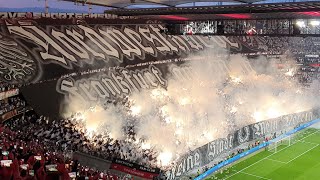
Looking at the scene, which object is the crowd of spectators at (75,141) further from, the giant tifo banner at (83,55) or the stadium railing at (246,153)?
the stadium railing at (246,153)

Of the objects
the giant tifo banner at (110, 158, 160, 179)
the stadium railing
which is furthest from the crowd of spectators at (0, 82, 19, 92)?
the stadium railing

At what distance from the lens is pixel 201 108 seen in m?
35.0

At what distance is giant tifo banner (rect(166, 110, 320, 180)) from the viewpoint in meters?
22.3

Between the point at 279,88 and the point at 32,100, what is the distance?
2790 cm

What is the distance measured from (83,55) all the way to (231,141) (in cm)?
1277

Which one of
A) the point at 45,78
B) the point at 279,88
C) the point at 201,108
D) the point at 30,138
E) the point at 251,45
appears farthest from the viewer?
the point at 251,45

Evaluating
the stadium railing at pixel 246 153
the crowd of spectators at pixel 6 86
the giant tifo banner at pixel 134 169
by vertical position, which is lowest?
the stadium railing at pixel 246 153

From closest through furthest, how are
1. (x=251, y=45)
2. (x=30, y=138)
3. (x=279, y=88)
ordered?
(x=30, y=138) → (x=279, y=88) → (x=251, y=45)

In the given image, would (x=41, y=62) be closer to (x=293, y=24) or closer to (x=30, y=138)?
(x=30, y=138)

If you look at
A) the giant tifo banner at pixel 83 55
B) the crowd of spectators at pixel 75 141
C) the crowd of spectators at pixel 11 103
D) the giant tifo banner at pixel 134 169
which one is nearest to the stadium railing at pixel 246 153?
the crowd of spectators at pixel 75 141

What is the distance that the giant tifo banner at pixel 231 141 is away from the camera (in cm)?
2230

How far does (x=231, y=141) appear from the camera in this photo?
2739 cm

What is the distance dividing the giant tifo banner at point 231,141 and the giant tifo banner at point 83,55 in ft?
30.7

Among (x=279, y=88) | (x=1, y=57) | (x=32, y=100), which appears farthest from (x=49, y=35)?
(x=279, y=88)
